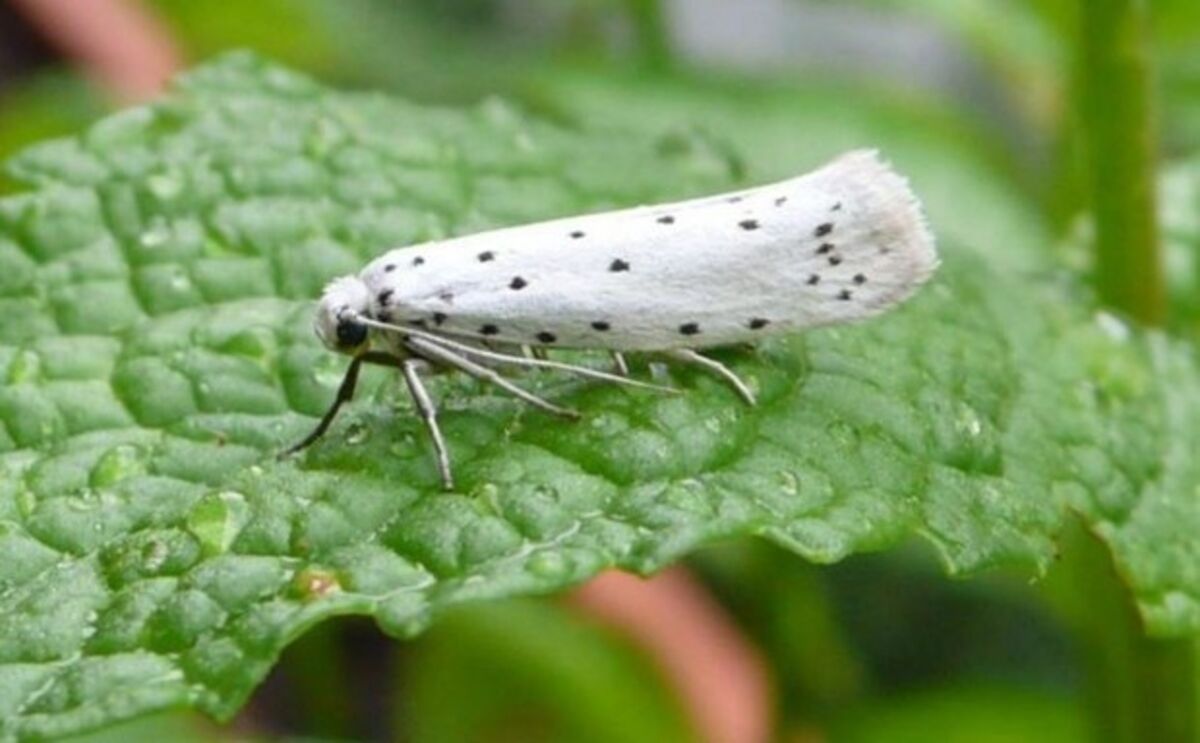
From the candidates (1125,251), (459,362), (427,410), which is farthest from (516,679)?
(427,410)

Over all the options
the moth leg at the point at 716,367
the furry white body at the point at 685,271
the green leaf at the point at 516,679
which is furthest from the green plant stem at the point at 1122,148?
the green leaf at the point at 516,679

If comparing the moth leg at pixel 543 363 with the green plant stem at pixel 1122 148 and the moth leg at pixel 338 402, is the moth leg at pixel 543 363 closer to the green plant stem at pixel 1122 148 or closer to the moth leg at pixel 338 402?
the moth leg at pixel 338 402

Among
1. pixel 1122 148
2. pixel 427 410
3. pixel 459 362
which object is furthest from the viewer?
pixel 1122 148

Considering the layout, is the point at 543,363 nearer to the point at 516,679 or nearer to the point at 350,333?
the point at 350,333

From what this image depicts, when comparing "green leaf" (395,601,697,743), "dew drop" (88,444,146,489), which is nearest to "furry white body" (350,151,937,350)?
"dew drop" (88,444,146,489)

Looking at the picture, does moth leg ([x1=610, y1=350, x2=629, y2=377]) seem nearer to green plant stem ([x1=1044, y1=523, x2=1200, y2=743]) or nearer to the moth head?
the moth head

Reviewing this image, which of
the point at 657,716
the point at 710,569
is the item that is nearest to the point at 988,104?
the point at 710,569
